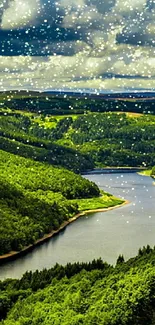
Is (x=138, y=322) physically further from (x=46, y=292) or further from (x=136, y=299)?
(x=46, y=292)

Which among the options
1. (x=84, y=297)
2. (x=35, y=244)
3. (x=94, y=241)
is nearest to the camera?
(x=84, y=297)

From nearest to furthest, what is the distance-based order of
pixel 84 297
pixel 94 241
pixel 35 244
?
pixel 84 297
pixel 94 241
pixel 35 244

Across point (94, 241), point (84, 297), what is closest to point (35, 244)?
point (94, 241)

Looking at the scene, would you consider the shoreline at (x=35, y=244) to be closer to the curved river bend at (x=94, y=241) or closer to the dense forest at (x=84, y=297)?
the curved river bend at (x=94, y=241)

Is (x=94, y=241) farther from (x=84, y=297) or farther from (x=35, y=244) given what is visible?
(x=84, y=297)

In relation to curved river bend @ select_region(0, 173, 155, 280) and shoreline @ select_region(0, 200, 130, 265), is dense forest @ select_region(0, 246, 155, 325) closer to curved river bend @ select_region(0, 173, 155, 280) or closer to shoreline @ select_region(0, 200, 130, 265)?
curved river bend @ select_region(0, 173, 155, 280)

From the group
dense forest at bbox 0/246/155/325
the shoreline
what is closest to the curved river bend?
the shoreline

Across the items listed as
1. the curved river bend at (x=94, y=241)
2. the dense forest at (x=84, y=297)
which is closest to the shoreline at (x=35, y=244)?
the curved river bend at (x=94, y=241)
